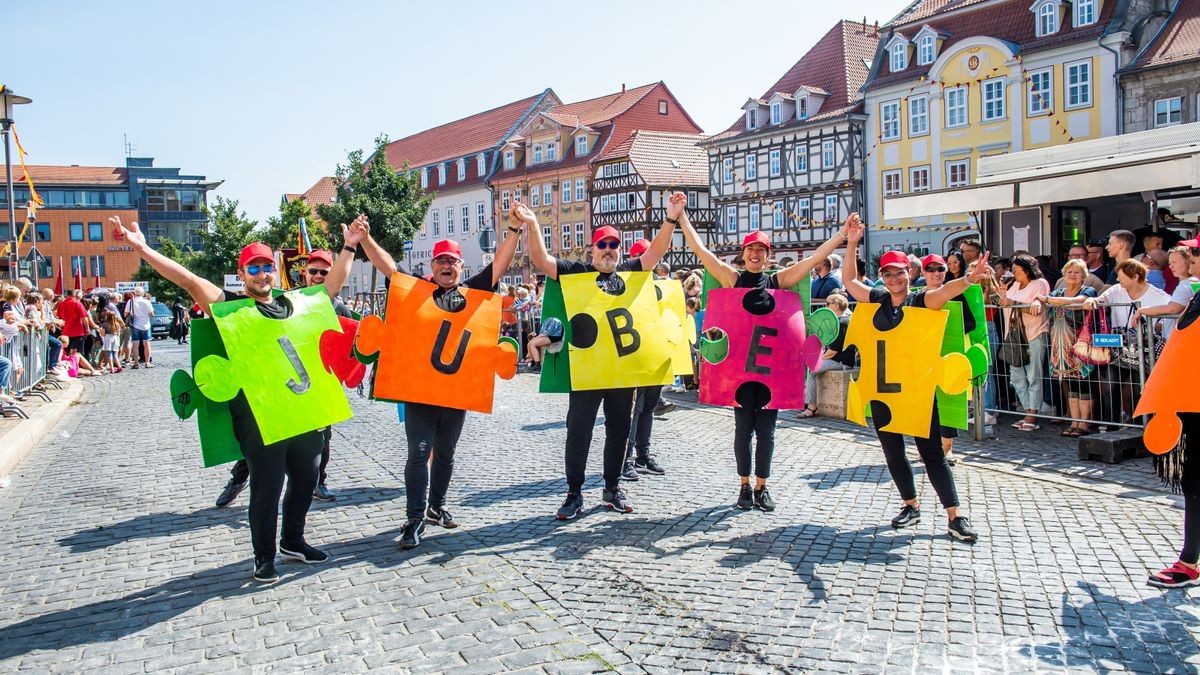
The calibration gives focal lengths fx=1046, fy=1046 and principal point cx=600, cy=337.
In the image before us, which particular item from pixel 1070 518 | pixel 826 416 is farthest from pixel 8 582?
pixel 826 416

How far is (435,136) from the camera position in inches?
3396

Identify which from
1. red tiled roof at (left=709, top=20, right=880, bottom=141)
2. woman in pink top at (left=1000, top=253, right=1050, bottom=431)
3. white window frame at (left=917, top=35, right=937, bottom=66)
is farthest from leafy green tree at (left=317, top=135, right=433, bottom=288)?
woman in pink top at (left=1000, top=253, right=1050, bottom=431)

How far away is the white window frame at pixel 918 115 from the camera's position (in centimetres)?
4128

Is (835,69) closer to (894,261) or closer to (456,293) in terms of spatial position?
(894,261)

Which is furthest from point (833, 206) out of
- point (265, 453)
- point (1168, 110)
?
point (265, 453)

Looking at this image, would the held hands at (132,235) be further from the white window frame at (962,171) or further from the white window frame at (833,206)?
the white window frame at (833,206)

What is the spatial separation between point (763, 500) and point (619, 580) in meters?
1.98

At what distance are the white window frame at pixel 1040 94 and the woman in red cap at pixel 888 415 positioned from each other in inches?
1331

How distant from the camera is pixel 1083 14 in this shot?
119 feet

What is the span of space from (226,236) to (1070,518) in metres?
56.9

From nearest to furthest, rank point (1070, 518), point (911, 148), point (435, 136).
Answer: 1. point (1070, 518)
2. point (911, 148)
3. point (435, 136)

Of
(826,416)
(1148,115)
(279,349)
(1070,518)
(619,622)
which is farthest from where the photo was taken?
(1148,115)

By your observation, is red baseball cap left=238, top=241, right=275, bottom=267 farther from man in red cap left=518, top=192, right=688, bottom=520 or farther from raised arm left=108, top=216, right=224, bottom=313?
man in red cap left=518, top=192, right=688, bottom=520

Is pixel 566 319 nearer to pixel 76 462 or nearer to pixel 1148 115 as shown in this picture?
pixel 76 462
